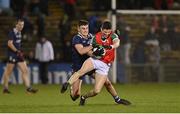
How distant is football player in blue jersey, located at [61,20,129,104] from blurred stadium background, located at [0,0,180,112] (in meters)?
10.9

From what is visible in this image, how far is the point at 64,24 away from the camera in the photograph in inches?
1184

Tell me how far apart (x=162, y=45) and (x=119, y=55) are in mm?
1806

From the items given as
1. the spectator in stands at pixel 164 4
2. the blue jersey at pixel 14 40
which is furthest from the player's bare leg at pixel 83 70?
the spectator in stands at pixel 164 4

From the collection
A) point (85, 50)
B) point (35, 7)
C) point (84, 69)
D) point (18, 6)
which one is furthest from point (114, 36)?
point (18, 6)

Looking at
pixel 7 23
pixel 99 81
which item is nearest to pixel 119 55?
pixel 7 23

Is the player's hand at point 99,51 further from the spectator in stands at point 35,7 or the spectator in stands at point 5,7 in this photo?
the spectator in stands at point 35,7

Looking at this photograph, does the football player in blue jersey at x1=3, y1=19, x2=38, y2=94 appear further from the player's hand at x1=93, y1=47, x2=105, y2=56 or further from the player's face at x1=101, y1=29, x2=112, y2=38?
the player's hand at x1=93, y1=47, x2=105, y2=56

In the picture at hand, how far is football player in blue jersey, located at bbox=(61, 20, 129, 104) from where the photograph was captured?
54.4ft

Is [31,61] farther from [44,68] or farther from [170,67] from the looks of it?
[170,67]

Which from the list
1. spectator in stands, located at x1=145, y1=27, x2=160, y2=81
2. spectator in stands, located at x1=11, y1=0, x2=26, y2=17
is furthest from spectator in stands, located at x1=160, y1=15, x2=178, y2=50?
spectator in stands, located at x1=11, y1=0, x2=26, y2=17

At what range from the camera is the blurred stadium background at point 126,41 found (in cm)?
2939

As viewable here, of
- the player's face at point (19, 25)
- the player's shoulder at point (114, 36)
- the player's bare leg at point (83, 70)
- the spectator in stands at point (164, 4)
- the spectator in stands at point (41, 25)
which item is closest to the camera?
the player's bare leg at point (83, 70)

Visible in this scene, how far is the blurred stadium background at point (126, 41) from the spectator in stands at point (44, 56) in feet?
1.16

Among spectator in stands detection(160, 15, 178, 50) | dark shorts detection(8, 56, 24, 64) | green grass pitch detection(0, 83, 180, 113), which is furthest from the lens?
spectator in stands detection(160, 15, 178, 50)
